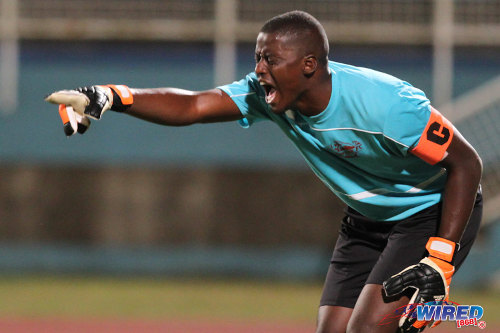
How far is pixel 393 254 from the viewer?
15.9 feet

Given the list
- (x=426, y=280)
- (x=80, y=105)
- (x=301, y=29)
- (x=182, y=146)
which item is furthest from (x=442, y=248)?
(x=182, y=146)

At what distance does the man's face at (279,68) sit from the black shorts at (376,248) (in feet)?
3.20

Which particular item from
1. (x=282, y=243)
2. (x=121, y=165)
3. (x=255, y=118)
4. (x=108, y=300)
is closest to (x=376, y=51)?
(x=282, y=243)

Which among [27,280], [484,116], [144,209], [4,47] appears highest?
[4,47]

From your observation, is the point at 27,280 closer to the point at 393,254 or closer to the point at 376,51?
the point at 376,51

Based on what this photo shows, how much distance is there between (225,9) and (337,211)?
365cm

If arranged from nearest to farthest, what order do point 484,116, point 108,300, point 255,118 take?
1. point 255,118
2. point 108,300
3. point 484,116

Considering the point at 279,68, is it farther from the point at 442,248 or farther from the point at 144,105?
the point at 442,248

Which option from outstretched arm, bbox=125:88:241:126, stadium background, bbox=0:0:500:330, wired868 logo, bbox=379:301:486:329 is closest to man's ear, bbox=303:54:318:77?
outstretched arm, bbox=125:88:241:126

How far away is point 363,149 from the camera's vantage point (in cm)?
479

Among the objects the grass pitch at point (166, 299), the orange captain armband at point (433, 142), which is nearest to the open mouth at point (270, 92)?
the orange captain armband at point (433, 142)

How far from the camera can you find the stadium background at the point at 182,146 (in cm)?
1347

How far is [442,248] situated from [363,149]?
0.67 m

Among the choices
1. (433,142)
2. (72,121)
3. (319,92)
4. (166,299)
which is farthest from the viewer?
(166,299)
